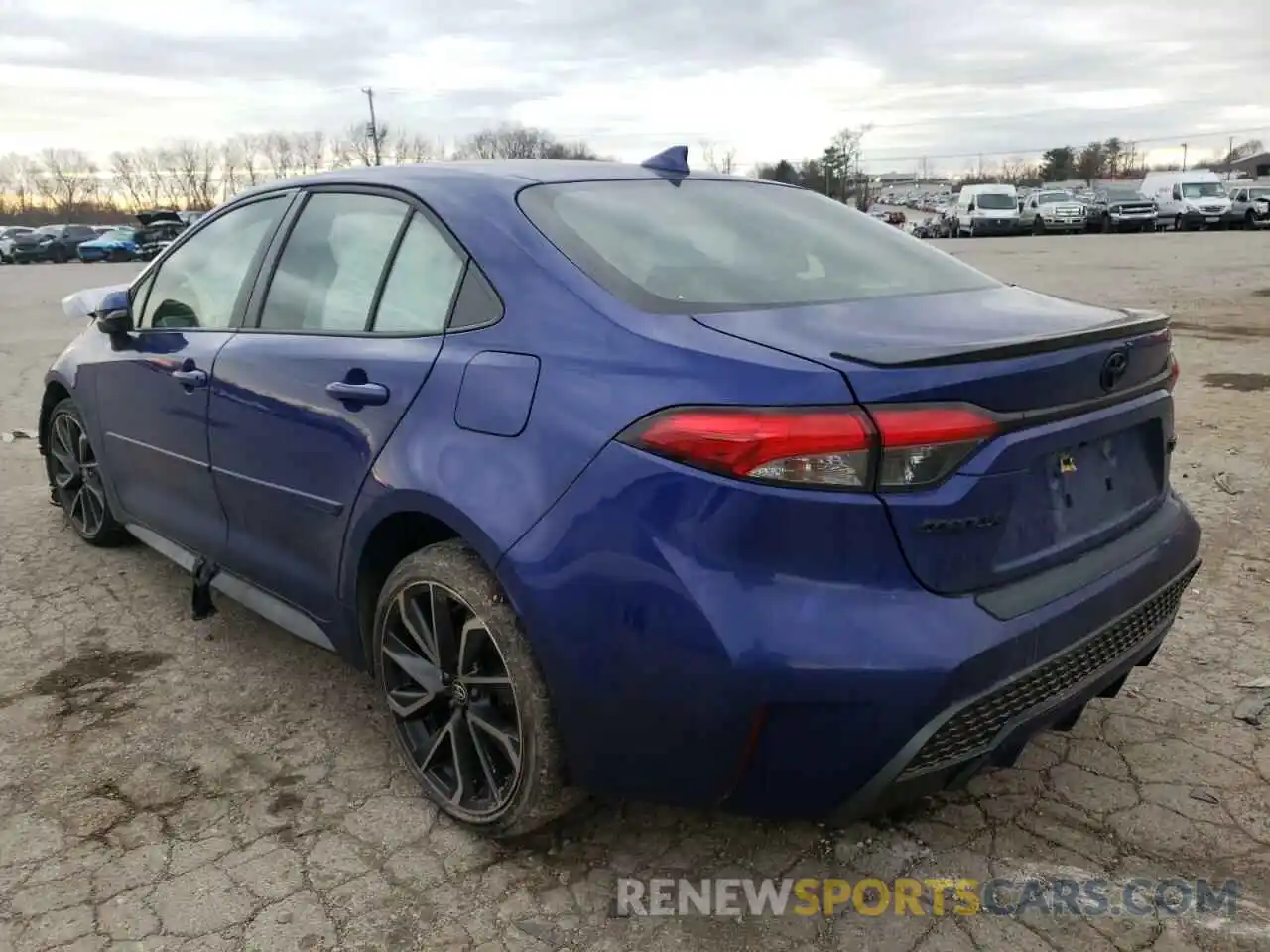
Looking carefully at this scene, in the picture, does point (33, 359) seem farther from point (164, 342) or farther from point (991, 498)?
point (991, 498)

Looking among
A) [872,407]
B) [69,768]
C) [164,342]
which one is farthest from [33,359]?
[872,407]

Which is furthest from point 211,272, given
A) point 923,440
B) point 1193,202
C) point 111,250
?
point 1193,202

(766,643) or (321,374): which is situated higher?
(321,374)

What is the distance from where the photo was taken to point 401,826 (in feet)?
8.62

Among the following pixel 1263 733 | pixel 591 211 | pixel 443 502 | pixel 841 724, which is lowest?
pixel 1263 733

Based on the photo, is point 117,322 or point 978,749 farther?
point 117,322

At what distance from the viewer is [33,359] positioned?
1135cm

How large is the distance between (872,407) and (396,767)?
5.92 feet

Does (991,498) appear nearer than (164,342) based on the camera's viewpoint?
Yes

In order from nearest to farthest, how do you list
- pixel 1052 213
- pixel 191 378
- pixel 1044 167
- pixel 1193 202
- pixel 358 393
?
pixel 358 393
pixel 191 378
pixel 1193 202
pixel 1052 213
pixel 1044 167

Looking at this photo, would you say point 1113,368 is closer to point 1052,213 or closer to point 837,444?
point 837,444

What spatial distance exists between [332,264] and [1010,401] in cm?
198

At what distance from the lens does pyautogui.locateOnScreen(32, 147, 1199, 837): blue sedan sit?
74.6 inches

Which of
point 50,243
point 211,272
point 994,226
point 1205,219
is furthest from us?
point 50,243
